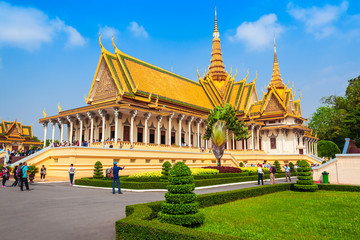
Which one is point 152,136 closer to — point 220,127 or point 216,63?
point 220,127

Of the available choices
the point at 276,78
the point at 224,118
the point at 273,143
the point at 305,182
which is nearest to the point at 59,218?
the point at 305,182

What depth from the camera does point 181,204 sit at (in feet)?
22.5

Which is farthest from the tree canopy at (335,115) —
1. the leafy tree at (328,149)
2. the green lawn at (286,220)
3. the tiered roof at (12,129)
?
the tiered roof at (12,129)

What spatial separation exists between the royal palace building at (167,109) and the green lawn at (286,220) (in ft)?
59.0

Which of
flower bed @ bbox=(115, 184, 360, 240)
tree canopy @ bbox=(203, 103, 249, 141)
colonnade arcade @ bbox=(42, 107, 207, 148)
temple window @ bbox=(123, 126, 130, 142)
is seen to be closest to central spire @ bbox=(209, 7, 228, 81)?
colonnade arcade @ bbox=(42, 107, 207, 148)

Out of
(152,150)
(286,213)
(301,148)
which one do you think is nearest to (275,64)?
(301,148)

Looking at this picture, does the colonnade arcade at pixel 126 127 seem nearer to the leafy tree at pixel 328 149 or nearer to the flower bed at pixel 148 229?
the flower bed at pixel 148 229

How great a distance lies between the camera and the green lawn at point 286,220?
21.8ft

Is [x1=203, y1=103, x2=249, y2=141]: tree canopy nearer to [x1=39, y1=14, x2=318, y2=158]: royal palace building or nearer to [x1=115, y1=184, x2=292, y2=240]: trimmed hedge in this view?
[x1=39, y1=14, x2=318, y2=158]: royal palace building

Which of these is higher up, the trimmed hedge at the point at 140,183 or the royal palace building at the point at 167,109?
the royal palace building at the point at 167,109

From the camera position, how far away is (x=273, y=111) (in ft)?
166

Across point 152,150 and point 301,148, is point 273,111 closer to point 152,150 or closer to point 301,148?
point 301,148

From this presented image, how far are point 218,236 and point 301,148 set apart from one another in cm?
4708

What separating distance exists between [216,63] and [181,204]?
51.0 metres
